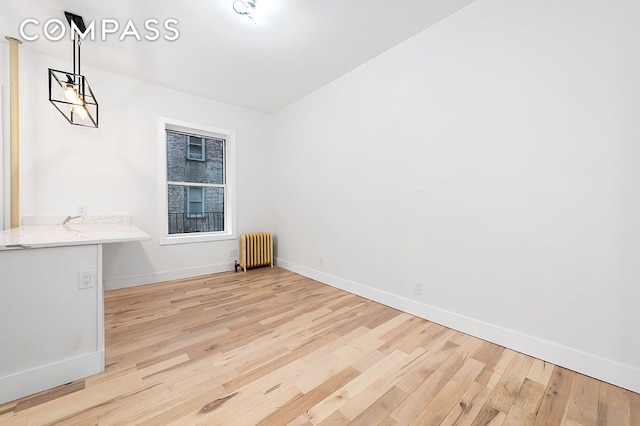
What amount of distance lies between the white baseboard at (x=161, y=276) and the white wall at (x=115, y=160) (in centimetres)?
1

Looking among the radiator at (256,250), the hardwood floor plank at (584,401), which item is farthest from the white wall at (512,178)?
the radiator at (256,250)

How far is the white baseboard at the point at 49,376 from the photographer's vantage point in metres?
1.40

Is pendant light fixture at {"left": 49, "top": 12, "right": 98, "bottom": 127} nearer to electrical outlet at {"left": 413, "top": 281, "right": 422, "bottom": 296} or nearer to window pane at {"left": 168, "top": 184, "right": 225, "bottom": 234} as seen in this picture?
window pane at {"left": 168, "top": 184, "right": 225, "bottom": 234}

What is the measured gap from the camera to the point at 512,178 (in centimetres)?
196

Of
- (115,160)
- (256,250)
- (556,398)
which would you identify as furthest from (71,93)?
(556,398)

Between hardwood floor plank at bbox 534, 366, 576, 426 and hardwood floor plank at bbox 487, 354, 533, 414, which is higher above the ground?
hardwood floor plank at bbox 487, 354, 533, 414

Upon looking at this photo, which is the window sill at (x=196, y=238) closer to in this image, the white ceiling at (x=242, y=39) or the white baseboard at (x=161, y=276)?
the white baseboard at (x=161, y=276)

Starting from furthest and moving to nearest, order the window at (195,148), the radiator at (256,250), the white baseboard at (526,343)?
the radiator at (256,250) < the window at (195,148) < the white baseboard at (526,343)

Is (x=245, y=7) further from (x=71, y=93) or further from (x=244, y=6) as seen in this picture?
(x=71, y=93)

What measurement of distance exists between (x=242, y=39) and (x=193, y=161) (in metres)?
2.21

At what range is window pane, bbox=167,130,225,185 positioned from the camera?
12.8 ft

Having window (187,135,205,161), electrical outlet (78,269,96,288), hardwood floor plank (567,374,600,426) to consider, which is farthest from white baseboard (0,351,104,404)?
window (187,135,205,161)

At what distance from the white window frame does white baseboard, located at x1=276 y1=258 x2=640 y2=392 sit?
8.73 ft

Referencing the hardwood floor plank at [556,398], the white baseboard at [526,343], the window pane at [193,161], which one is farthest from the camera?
the window pane at [193,161]
